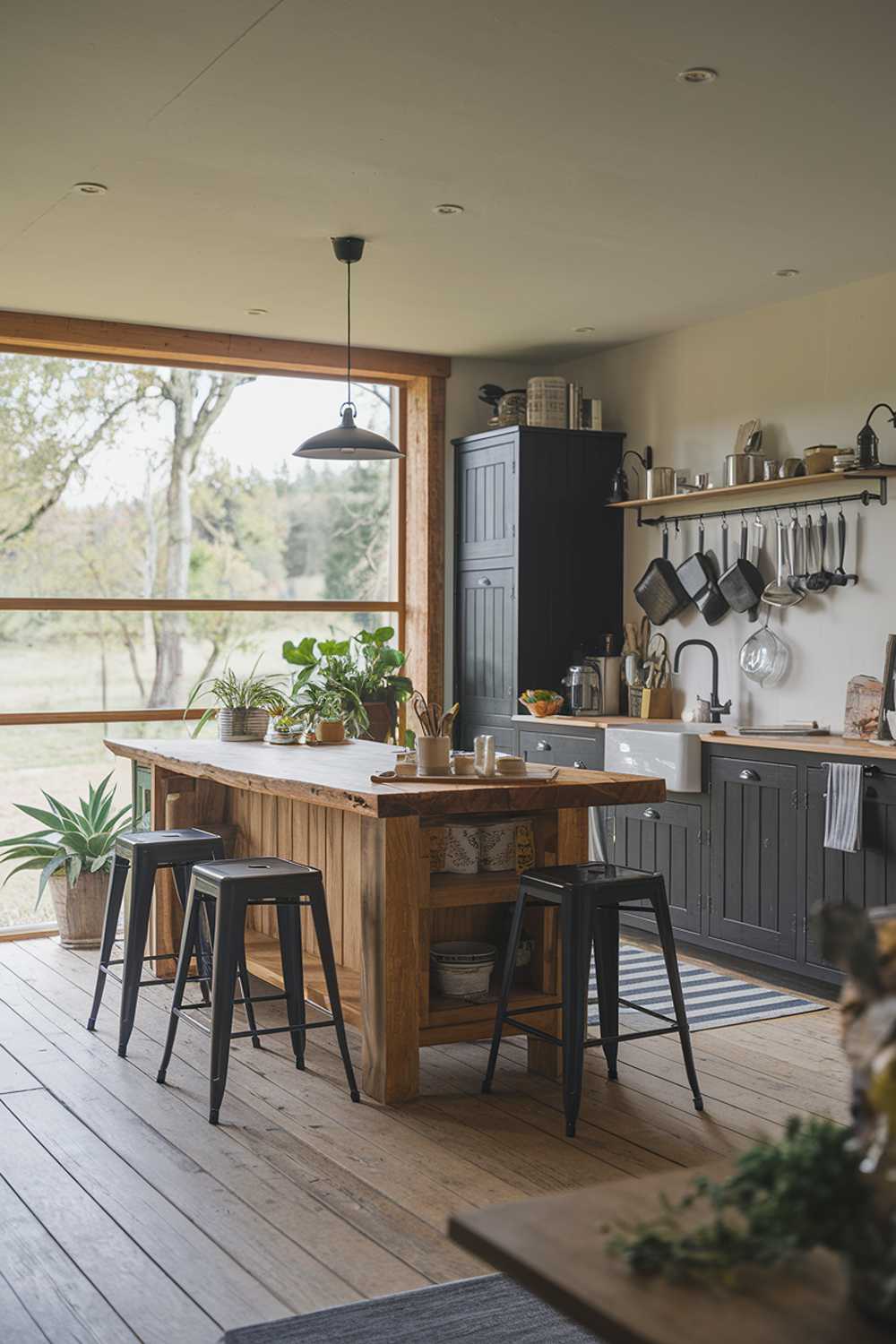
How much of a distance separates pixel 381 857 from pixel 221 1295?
1.29 meters

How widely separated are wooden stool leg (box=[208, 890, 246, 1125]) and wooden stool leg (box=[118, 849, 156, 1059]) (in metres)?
0.64

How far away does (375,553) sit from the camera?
7559mm

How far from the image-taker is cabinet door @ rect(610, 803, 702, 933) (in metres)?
5.65

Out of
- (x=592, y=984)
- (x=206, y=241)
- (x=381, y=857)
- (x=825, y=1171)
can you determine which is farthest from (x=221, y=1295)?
(x=206, y=241)

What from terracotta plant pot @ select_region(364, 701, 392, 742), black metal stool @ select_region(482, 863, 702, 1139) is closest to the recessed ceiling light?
black metal stool @ select_region(482, 863, 702, 1139)

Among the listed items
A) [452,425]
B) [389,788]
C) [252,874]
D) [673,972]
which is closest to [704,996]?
[673,972]

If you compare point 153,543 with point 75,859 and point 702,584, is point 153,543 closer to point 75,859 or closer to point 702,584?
point 75,859

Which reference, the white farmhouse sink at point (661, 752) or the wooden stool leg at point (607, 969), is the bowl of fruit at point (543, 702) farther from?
the wooden stool leg at point (607, 969)

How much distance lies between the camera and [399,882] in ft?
12.2

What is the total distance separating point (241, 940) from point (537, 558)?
3.43 meters

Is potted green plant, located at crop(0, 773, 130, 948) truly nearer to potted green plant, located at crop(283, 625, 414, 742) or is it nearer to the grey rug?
potted green plant, located at crop(283, 625, 414, 742)

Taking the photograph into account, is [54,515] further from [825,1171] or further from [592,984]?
[825,1171]

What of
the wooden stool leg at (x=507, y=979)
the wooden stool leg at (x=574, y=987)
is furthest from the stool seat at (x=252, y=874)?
the wooden stool leg at (x=574, y=987)

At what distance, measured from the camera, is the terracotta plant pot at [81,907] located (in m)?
5.86
